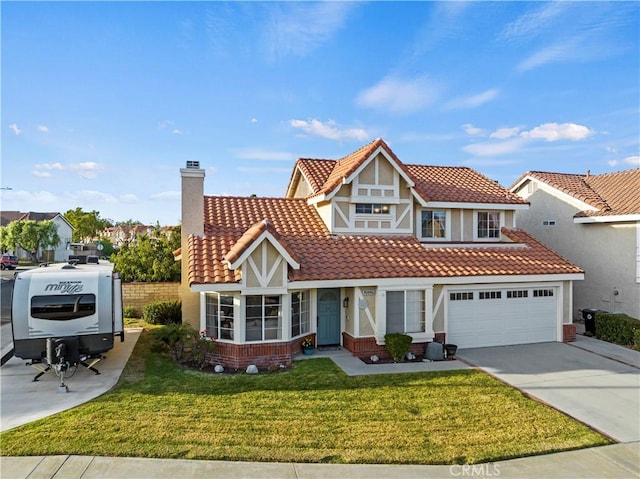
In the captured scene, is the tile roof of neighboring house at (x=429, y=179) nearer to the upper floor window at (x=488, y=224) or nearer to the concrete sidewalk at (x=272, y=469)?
the upper floor window at (x=488, y=224)

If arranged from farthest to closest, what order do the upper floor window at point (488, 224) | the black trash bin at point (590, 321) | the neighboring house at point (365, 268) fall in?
the upper floor window at point (488, 224)
the black trash bin at point (590, 321)
the neighboring house at point (365, 268)

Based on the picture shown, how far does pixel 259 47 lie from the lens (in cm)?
1494

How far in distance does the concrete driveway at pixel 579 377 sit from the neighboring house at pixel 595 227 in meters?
3.82

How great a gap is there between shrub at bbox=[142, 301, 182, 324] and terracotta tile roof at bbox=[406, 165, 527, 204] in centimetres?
1248

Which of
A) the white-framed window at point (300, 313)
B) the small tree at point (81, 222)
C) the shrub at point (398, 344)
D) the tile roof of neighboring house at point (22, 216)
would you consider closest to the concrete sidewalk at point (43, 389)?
the white-framed window at point (300, 313)

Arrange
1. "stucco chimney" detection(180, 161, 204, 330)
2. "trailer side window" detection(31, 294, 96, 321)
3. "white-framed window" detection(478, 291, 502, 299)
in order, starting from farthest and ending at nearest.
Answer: "white-framed window" detection(478, 291, 502, 299), "stucco chimney" detection(180, 161, 204, 330), "trailer side window" detection(31, 294, 96, 321)

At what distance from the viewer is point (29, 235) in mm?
54062

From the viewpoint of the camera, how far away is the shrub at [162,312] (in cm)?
1883

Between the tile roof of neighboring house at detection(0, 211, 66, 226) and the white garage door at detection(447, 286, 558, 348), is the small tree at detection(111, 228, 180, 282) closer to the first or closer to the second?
the white garage door at detection(447, 286, 558, 348)

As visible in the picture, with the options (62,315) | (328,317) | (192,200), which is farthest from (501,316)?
(62,315)

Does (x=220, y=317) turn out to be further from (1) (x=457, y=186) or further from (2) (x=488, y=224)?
(2) (x=488, y=224)

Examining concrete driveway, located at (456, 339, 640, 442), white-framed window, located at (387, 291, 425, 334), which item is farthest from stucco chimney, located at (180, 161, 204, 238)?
concrete driveway, located at (456, 339, 640, 442)

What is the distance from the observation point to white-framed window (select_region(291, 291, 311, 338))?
14.1m

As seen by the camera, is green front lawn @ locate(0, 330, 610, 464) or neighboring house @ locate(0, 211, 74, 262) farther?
neighboring house @ locate(0, 211, 74, 262)
